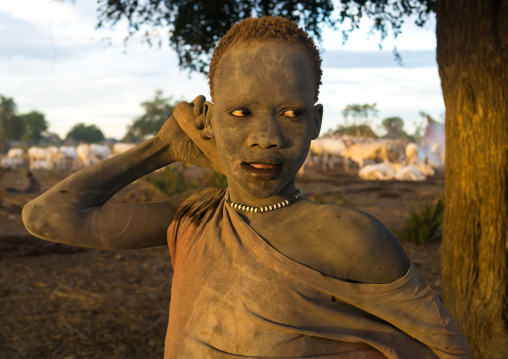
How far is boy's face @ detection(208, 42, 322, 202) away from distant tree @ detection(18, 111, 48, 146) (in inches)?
2210

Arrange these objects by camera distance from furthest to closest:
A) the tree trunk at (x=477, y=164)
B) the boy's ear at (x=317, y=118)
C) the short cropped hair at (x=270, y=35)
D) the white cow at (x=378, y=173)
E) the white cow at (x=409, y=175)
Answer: the white cow at (x=378, y=173)
the white cow at (x=409, y=175)
the tree trunk at (x=477, y=164)
the boy's ear at (x=317, y=118)
the short cropped hair at (x=270, y=35)

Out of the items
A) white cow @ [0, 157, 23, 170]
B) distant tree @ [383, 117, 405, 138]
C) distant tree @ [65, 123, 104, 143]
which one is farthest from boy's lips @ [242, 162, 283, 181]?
distant tree @ [65, 123, 104, 143]

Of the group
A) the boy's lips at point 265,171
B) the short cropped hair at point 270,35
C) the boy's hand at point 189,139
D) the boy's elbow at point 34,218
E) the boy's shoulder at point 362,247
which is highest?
the short cropped hair at point 270,35

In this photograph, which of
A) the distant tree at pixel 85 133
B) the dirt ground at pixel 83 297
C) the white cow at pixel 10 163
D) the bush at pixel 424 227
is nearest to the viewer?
the dirt ground at pixel 83 297

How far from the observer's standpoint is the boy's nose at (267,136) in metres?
1.44

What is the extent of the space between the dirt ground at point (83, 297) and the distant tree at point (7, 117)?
4345cm

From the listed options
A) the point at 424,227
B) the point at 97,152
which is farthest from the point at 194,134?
the point at 97,152

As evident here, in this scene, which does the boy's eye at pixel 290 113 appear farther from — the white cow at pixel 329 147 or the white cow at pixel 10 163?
the white cow at pixel 329 147

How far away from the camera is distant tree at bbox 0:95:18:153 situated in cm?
4803

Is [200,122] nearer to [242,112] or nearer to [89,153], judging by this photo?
[242,112]

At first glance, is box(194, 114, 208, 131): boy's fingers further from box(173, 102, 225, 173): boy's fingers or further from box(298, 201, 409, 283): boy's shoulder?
box(298, 201, 409, 283): boy's shoulder

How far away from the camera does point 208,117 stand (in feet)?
5.61

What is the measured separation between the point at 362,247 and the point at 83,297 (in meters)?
5.13

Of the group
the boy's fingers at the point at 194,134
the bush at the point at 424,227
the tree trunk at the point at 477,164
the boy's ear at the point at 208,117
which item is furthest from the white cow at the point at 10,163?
the boy's ear at the point at 208,117
